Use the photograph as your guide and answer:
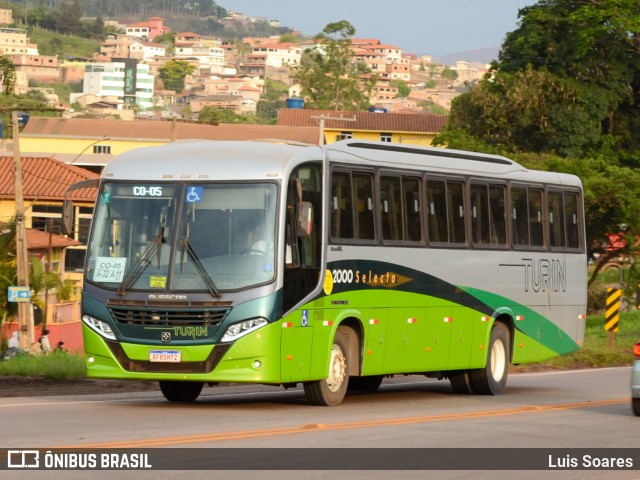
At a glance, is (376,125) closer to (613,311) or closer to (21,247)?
(21,247)

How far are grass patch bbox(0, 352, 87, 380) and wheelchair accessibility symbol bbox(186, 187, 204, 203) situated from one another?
237 inches

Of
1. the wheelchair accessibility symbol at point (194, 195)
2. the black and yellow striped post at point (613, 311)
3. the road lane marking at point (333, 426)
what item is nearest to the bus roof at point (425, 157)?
the wheelchair accessibility symbol at point (194, 195)

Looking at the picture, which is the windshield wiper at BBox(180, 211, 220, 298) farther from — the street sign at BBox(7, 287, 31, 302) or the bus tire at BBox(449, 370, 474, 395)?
the street sign at BBox(7, 287, 31, 302)

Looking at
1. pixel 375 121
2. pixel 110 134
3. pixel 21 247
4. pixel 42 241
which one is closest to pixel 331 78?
pixel 375 121

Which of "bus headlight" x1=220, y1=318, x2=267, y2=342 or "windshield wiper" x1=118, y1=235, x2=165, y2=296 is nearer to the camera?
"bus headlight" x1=220, y1=318, x2=267, y2=342

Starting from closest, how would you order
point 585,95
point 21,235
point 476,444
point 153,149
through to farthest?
1. point 476,444
2. point 153,149
3. point 21,235
4. point 585,95

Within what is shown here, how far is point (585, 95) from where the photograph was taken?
64.8 metres

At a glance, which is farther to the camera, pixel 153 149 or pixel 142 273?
pixel 153 149

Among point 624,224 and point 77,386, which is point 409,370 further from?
point 624,224

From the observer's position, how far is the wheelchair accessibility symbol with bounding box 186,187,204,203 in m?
17.4

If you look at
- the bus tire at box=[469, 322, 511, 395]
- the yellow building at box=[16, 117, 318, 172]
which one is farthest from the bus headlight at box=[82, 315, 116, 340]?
the yellow building at box=[16, 117, 318, 172]

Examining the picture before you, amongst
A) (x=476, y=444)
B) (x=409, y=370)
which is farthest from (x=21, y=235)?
(x=476, y=444)

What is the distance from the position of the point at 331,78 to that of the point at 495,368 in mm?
112656

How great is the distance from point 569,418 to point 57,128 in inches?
3802
